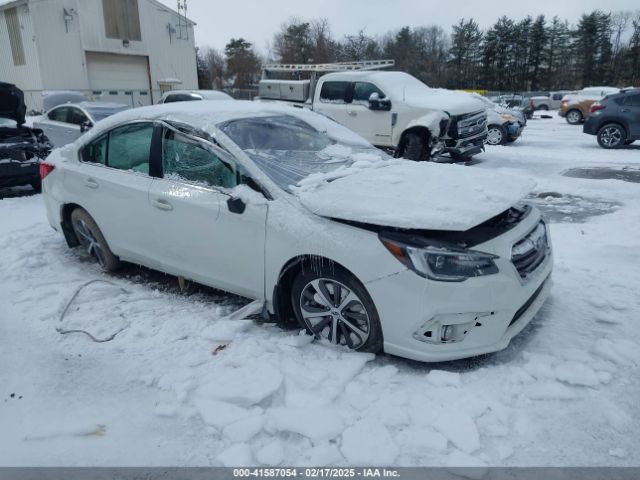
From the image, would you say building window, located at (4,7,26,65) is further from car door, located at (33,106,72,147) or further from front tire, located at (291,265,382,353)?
front tire, located at (291,265,382,353)

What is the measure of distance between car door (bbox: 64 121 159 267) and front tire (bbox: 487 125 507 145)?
12.0 m

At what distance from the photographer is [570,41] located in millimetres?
60969

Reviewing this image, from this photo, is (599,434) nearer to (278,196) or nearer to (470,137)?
(278,196)

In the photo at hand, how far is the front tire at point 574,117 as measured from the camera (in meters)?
22.8

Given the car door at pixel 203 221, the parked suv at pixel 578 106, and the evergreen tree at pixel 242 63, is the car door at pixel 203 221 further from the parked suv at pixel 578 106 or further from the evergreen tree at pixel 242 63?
the evergreen tree at pixel 242 63

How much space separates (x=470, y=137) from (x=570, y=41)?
62.1 m

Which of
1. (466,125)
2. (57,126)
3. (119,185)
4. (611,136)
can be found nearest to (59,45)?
(57,126)

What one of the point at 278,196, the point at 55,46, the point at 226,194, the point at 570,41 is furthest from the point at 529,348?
the point at 570,41

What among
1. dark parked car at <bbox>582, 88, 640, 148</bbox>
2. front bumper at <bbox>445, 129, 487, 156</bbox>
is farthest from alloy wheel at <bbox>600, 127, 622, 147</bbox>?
front bumper at <bbox>445, 129, 487, 156</bbox>

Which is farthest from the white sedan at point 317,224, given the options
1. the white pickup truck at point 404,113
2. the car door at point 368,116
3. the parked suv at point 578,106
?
the parked suv at point 578,106

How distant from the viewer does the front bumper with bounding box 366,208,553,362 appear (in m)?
2.76

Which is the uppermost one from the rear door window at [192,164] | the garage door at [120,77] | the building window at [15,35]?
the building window at [15,35]

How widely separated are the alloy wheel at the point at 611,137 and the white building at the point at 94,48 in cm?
2669

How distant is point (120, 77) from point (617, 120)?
29.5 m
